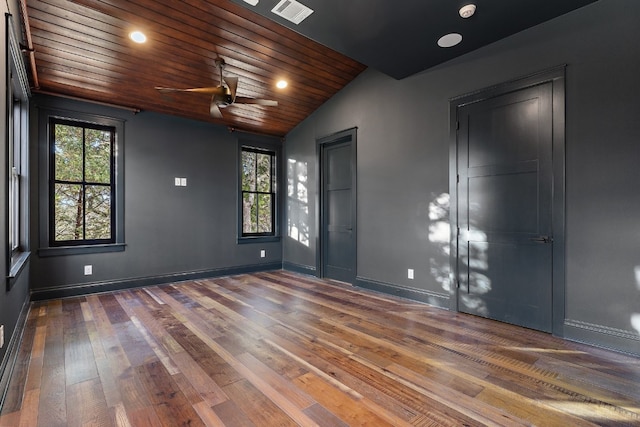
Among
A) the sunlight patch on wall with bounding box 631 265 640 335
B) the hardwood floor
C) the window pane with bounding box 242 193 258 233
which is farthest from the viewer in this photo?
the window pane with bounding box 242 193 258 233

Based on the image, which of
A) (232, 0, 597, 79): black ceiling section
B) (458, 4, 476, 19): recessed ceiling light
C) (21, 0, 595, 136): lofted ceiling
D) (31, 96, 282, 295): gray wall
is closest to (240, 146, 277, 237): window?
(31, 96, 282, 295): gray wall

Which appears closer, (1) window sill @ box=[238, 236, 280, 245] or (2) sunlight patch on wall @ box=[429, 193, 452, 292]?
(2) sunlight patch on wall @ box=[429, 193, 452, 292]

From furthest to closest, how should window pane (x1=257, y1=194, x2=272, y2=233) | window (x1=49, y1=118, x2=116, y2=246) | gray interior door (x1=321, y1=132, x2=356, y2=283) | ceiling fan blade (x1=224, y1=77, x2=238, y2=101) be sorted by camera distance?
window pane (x1=257, y1=194, x2=272, y2=233)
gray interior door (x1=321, y1=132, x2=356, y2=283)
window (x1=49, y1=118, x2=116, y2=246)
ceiling fan blade (x1=224, y1=77, x2=238, y2=101)

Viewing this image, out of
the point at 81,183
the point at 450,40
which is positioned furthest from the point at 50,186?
the point at 450,40

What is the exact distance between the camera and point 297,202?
588 cm

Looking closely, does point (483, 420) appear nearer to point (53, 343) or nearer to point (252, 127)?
point (53, 343)

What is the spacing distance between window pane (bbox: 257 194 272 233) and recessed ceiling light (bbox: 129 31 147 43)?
320 cm

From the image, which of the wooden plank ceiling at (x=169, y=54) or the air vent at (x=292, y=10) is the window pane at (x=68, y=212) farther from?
the air vent at (x=292, y=10)

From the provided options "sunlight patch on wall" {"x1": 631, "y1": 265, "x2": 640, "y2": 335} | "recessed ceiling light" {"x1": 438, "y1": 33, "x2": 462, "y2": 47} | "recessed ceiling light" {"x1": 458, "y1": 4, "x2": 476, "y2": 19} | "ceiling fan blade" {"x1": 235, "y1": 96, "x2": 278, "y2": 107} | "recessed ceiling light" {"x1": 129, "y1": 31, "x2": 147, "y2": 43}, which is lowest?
"sunlight patch on wall" {"x1": 631, "y1": 265, "x2": 640, "y2": 335}

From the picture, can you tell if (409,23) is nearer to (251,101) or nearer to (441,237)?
(251,101)

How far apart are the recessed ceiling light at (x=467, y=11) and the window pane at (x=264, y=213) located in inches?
171

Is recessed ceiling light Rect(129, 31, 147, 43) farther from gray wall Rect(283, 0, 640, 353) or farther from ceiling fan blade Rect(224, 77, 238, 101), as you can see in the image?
gray wall Rect(283, 0, 640, 353)

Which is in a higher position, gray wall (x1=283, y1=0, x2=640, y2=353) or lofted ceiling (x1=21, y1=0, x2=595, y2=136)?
lofted ceiling (x1=21, y1=0, x2=595, y2=136)

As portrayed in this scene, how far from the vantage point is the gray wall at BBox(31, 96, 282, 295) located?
419cm
